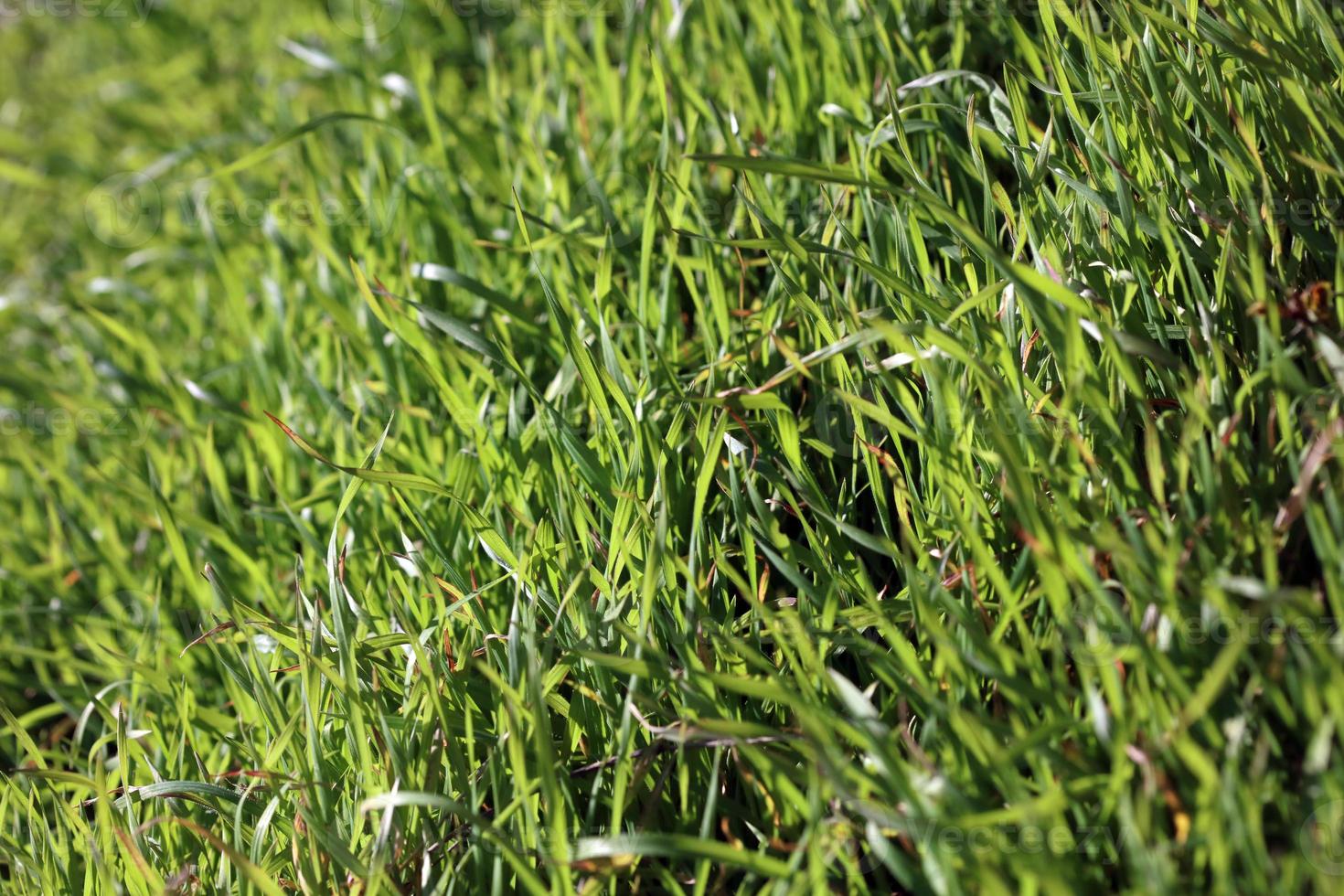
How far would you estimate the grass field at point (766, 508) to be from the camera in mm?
986

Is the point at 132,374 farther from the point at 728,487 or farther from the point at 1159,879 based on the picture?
the point at 1159,879

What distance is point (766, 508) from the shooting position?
51.6 inches

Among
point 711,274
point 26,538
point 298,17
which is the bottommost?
point 26,538

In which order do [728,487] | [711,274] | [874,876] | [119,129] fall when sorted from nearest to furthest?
[874,876], [728,487], [711,274], [119,129]

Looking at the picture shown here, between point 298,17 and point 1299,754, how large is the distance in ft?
9.95

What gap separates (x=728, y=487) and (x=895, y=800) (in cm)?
47

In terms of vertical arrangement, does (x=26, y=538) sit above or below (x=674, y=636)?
below

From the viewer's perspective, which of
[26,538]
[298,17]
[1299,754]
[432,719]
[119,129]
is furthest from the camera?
[119,129]

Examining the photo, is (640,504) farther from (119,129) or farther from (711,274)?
(119,129)

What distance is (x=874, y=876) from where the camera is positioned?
43.2 inches

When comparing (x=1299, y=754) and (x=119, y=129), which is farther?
(x=119, y=129)

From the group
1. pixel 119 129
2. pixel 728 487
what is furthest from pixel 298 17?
pixel 728 487

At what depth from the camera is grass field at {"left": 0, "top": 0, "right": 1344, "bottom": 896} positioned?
3.23 ft

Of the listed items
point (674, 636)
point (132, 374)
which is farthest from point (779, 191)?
point (132, 374)
